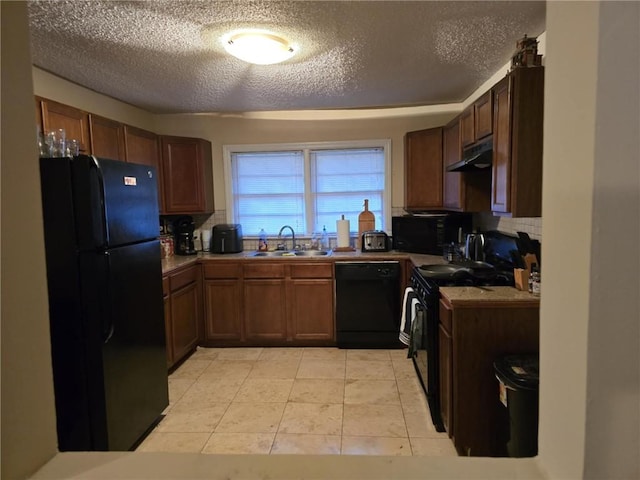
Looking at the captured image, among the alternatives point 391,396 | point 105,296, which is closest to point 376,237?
point 391,396

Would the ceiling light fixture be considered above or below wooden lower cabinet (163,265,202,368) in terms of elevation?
above

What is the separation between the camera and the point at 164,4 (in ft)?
6.20

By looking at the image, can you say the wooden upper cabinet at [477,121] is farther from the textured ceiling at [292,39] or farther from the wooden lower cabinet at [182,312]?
the wooden lower cabinet at [182,312]

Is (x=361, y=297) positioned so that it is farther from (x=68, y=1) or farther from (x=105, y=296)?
(x=68, y=1)

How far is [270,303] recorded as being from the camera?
12.5 ft

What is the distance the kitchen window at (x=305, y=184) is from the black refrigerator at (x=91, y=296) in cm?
215

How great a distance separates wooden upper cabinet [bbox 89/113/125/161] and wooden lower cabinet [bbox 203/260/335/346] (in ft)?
4.21

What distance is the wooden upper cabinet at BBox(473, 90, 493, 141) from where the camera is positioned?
7.75 ft

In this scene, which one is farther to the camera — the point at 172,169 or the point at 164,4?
the point at 172,169

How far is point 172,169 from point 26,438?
11.9ft

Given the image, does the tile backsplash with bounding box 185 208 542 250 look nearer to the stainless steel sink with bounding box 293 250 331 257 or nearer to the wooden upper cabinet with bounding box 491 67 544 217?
the stainless steel sink with bounding box 293 250 331 257

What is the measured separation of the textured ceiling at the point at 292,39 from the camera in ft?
Answer: 6.47

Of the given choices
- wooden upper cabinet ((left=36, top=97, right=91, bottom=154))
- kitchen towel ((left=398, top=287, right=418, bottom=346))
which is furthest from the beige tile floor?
wooden upper cabinet ((left=36, top=97, right=91, bottom=154))

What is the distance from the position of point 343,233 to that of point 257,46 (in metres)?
2.19
